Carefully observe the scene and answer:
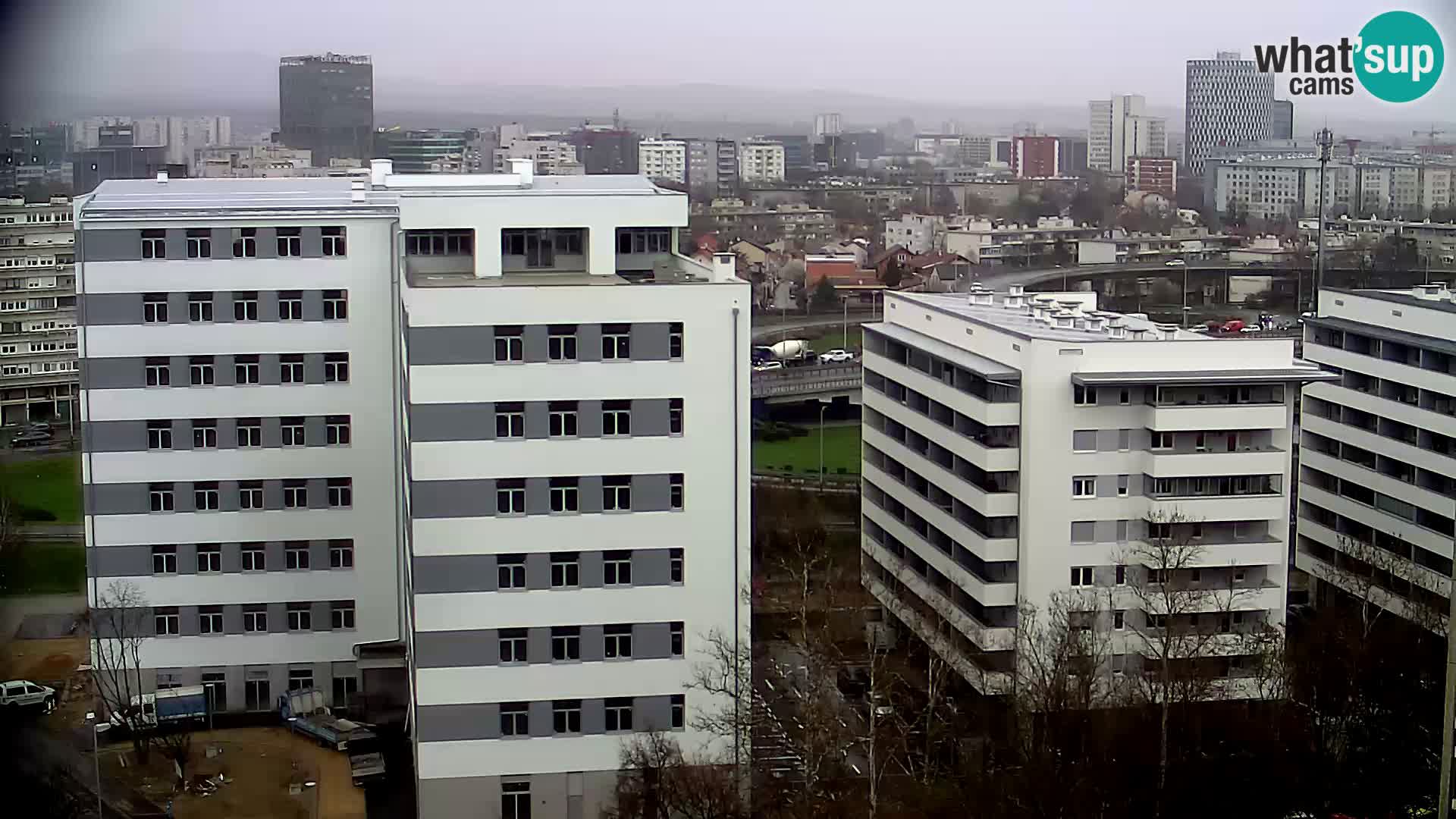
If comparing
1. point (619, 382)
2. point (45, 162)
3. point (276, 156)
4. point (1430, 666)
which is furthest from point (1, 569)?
point (276, 156)

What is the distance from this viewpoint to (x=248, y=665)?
18.2ft

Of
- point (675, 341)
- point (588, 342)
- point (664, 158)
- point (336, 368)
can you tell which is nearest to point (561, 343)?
point (588, 342)

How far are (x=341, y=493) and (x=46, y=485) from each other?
9.55 feet

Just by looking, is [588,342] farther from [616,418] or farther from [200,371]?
[200,371]

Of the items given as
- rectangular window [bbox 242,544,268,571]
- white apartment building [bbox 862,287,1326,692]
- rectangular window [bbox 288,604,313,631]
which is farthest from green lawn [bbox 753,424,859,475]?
rectangular window [bbox 242,544,268,571]

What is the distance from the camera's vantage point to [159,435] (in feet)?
18.0

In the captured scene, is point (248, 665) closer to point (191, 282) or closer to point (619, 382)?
point (191, 282)

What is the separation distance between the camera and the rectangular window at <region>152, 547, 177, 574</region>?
216 inches

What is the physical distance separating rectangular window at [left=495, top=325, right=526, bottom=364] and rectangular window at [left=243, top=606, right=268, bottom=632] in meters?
1.85

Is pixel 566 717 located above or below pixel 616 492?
below

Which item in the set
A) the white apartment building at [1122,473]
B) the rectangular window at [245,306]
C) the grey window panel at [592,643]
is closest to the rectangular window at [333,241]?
the rectangular window at [245,306]

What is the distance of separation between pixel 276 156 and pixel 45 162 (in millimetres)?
5817

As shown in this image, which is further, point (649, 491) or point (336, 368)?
point (336, 368)

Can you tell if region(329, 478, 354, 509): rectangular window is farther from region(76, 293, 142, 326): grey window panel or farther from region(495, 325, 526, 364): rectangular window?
region(495, 325, 526, 364): rectangular window
